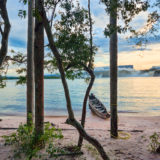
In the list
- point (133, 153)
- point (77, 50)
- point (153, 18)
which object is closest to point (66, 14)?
point (77, 50)

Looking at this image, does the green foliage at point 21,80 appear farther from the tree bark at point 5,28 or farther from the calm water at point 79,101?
the calm water at point 79,101

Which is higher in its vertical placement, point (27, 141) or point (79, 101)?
point (27, 141)

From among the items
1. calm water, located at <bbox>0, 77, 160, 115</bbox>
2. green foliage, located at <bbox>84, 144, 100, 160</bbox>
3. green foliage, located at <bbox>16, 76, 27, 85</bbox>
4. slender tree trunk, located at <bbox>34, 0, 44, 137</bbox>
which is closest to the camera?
green foliage, located at <bbox>84, 144, 100, 160</bbox>

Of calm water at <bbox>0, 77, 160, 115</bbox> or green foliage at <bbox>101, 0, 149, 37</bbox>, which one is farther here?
calm water at <bbox>0, 77, 160, 115</bbox>

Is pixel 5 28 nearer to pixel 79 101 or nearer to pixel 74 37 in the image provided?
pixel 74 37

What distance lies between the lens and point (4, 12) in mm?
3619

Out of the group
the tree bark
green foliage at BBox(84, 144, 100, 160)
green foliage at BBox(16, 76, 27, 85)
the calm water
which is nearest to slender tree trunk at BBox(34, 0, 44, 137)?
the tree bark

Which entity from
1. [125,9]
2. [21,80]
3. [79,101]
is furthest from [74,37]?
[79,101]

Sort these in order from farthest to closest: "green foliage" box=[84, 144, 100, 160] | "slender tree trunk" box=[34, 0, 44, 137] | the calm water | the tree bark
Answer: the calm water < "slender tree trunk" box=[34, 0, 44, 137] < "green foliage" box=[84, 144, 100, 160] < the tree bark

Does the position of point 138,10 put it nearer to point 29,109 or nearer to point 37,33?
point 37,33

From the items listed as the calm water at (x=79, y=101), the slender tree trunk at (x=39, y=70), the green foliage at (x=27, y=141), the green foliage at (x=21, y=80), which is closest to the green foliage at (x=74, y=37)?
the slender tree trunk at (x=39, y=70)

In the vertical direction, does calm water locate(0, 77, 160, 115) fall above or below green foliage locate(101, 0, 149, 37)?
below

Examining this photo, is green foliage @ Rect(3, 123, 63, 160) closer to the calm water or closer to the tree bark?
the tree bark

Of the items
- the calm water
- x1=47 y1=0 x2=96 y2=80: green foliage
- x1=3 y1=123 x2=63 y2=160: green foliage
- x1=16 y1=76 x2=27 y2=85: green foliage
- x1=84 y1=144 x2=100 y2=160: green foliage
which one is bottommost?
the calm water
